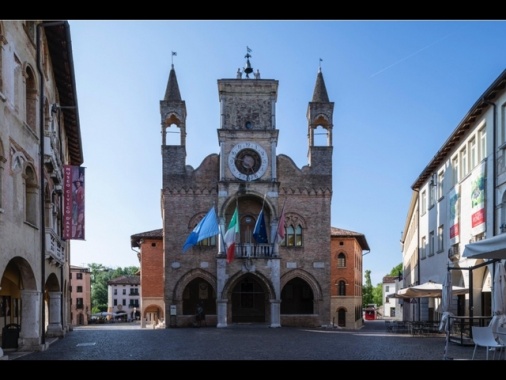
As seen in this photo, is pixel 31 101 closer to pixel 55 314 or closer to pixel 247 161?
pixel 55 314

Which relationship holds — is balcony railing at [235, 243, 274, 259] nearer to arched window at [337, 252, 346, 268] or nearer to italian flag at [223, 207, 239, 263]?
italian flag at [223, 207, 239, 263]

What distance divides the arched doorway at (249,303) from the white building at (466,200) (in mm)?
9120

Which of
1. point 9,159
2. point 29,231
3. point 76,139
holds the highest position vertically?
point 76,139

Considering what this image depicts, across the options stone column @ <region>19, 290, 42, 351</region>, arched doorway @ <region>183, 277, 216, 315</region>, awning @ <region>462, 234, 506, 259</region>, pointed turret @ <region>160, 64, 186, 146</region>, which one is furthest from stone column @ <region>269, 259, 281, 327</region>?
awning @ <region>462, 234, 506, 259</region>

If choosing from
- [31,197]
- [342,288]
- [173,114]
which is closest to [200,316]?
[173,114]

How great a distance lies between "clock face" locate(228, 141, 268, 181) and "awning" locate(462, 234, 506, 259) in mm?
24203

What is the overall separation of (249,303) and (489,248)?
88.2 ft

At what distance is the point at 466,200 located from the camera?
961 inches

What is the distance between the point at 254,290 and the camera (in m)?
37.3

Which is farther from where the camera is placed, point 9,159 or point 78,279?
point 78,279

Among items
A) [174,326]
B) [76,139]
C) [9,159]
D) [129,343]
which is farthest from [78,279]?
[9,159]

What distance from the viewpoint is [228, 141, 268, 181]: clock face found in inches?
1426
